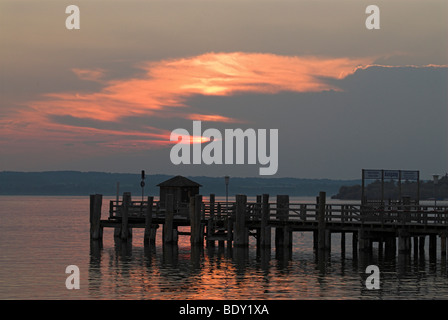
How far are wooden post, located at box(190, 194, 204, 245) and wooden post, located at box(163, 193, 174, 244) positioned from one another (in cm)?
167

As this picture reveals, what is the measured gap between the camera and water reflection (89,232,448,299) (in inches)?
1124

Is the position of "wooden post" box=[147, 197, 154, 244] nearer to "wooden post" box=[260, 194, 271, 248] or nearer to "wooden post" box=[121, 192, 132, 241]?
"wooden post" box=[121, 192, 132, 241]

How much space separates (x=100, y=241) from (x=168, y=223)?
7.30 m

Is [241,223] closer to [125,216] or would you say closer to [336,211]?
[336,211]

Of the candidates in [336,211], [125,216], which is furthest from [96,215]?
[336,211]

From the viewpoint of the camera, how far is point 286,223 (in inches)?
1704

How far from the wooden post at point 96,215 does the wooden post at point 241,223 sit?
10.4 metres

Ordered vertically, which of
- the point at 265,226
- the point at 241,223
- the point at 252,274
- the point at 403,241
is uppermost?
the point at 241,223

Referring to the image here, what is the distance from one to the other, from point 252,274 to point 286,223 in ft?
31.2

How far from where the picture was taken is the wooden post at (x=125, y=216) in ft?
161
